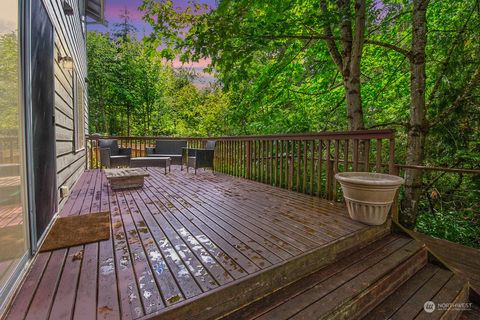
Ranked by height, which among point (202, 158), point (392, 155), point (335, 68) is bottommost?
point (202, 158)

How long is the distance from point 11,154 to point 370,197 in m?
2.77

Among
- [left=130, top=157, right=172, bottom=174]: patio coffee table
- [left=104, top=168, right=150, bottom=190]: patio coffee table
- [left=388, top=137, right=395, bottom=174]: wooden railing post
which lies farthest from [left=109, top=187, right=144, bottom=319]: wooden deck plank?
[left=130, top=157, right=172, bottom=174]: patio coffee table

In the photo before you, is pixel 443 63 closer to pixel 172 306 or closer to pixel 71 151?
pixel 172 306

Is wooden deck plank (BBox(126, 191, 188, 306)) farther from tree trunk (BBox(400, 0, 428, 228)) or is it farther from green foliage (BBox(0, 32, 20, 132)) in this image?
tree trunk (BBox(400, 0, 428, 228))

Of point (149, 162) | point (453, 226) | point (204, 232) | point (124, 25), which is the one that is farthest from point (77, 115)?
point (124, 25)

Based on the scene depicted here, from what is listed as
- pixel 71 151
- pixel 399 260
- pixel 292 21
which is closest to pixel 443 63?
pixel 292 21

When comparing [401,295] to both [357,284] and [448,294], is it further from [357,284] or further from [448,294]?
[357,284]

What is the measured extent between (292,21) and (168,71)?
1189cm

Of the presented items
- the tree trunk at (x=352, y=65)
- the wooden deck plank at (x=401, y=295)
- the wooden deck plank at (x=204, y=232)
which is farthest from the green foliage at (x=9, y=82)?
the tree trunk at (x=352, y=65)

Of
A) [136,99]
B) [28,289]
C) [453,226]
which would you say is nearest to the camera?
[28,289]

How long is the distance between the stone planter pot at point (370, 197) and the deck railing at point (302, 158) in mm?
489

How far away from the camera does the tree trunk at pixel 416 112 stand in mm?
3482

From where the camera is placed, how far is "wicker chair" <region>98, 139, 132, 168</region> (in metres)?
5.36

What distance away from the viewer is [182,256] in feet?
5.62
